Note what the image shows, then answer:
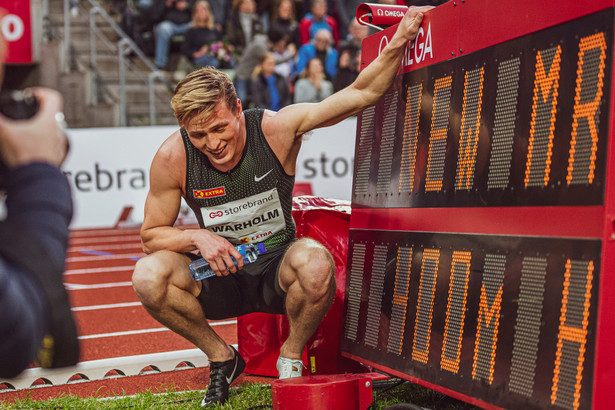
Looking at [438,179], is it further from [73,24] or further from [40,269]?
[73,24]

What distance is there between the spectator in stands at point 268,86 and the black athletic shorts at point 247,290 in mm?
8382

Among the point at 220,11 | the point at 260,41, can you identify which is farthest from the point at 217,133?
the point at 220,11

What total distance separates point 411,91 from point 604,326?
1.53 m

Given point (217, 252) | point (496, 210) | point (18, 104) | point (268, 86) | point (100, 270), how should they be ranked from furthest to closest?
point (268, 86) → point (100, 270) → point (217, 252) → point (496, 210) → point (18, 104)

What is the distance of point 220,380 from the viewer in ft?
13.3

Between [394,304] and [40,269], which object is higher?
[40,269]

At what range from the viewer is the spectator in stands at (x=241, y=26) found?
13883 mm

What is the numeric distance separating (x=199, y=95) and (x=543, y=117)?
172 cm

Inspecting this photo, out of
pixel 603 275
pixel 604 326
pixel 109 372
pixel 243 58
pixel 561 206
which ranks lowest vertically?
pixel 109 372

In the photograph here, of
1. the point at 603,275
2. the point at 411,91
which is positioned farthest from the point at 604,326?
the point at 411,91

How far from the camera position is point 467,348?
3064 millimetres

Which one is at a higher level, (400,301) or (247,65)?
(247,65)

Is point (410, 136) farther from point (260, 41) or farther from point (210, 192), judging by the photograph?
point (260, 41)

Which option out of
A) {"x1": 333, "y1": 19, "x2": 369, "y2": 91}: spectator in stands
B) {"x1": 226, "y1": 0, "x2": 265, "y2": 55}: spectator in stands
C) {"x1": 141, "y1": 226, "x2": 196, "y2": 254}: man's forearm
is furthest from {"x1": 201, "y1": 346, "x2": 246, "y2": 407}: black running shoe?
{"x1": 226, "y1": 0, "x2": 265, "y2": 55}: spectator in stands
